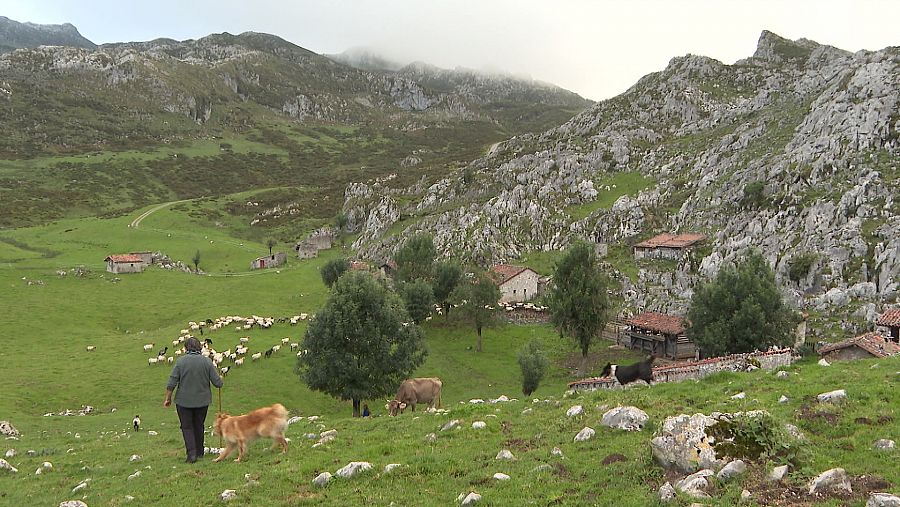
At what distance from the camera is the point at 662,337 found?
56.9 metres

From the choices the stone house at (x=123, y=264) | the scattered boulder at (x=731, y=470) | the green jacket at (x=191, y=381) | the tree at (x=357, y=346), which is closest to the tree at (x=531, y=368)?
the tree at (x=357, y=346)

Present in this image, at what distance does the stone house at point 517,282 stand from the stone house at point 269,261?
50.5 metres

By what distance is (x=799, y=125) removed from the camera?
323 ft

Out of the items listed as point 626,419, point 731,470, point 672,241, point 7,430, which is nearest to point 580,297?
point 626,419

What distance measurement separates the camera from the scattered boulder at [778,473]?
10202mm

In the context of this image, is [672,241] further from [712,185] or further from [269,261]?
[269,261]

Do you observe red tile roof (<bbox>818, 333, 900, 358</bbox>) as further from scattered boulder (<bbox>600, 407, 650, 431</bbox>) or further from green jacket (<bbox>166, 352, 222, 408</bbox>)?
green jacket (<bbox>166, 352, 222, 408</bbox>)

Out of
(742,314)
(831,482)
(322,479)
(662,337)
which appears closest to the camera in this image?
(831,482)

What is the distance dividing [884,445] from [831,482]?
2839 millimetres

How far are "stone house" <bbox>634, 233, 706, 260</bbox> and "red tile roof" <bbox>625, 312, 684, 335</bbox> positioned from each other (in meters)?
22.6

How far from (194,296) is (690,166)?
310 feet

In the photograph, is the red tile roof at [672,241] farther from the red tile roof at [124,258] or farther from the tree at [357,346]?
the red tile roof at [124,258]

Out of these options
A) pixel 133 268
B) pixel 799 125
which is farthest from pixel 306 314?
pixel 799 125

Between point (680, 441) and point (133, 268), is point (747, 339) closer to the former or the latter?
point (680, 441)
